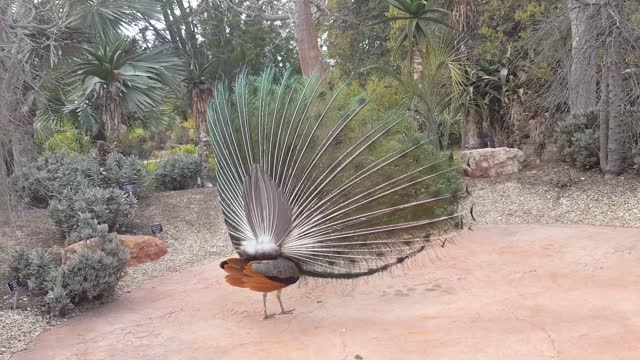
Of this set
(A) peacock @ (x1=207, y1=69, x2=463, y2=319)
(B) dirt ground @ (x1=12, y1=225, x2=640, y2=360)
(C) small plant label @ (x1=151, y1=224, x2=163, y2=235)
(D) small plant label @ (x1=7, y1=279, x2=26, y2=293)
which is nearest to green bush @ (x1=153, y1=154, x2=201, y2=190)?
(C) small plant label @ (x1=151, y1=224, x2=163, y2=235)

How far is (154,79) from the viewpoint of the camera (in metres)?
10.3

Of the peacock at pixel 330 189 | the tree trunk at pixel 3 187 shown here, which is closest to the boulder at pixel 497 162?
the peacock at pixel 330 189

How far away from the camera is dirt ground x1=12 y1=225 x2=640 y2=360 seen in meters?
4.32

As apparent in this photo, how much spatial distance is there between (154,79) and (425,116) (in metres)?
5.10

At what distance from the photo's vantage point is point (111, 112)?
10062 millimetres

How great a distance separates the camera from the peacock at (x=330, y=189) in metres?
5.05

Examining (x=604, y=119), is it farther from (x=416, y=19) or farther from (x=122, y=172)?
(x=122, y=172)

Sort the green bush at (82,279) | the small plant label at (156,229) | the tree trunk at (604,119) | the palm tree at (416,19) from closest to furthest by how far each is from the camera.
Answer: the green bush at (82,279)
the tree trunk at (604,119)
the small plant label at (156,229)
the palm tree at (416,19)

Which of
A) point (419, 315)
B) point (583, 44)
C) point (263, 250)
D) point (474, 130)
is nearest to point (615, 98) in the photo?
point (583, 44)

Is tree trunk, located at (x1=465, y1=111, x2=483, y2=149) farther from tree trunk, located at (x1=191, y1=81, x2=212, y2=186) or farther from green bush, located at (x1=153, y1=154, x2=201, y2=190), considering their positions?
green bush, located at (x1=153, y1=154, x2=201, y2=190)

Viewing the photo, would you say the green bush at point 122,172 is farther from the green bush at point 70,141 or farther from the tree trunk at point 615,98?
the tree trunk at point 615,98

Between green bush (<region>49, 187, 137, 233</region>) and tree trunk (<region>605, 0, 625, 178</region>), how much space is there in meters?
7.71

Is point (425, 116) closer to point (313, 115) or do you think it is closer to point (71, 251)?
point (313, 115)

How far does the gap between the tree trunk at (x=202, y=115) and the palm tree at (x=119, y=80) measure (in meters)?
1.42
